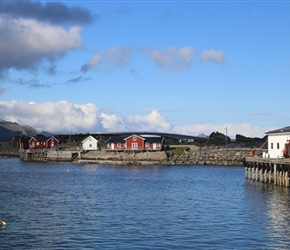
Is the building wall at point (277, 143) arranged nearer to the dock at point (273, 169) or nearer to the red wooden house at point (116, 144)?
the dock at point (273, 169)

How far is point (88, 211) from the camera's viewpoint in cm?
4259

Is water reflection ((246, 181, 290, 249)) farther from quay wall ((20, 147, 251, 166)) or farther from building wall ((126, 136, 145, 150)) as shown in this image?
building wall ((126, 136, 145, 150))

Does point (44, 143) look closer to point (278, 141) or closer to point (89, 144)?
point (89, 144)

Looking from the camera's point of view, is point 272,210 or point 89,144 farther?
point 89,144

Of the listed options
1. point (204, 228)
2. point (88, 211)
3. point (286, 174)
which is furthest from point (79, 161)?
point (204, 228)

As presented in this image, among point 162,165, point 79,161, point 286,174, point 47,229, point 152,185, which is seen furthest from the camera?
point 79,161

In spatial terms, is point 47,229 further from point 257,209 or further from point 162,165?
point 162,165

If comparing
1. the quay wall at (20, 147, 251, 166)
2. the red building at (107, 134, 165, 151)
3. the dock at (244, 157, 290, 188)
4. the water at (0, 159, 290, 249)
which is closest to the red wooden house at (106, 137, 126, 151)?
the red building at (107, 134, 165, 151)

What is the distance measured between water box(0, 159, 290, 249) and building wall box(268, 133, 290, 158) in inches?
315

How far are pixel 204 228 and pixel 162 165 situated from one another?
299 feet

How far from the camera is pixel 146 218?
38656mm

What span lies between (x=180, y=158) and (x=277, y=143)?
63176mm

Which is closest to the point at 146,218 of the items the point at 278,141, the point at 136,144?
the point at 278,141

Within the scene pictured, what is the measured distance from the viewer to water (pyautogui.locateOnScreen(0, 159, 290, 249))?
1189 inches
